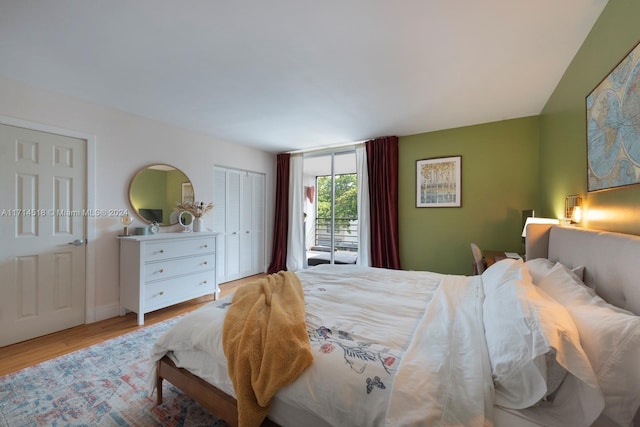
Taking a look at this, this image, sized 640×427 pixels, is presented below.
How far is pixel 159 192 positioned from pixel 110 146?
756 millimetres

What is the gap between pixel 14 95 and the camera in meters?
2.42

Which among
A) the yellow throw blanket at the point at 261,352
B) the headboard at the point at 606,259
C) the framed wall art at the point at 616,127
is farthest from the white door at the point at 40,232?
the framed wall art at the point at 616,127

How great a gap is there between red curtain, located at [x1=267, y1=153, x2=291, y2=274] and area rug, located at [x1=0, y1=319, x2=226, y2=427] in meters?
3.03

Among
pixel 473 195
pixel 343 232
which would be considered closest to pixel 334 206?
pixel 343 232

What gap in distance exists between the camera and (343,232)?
5.05m

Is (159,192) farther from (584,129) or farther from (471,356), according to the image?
(584,129)

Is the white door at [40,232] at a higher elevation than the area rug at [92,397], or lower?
higher

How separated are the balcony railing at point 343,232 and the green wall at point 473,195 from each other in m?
1.10

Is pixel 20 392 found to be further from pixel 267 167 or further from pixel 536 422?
pixel 267 167

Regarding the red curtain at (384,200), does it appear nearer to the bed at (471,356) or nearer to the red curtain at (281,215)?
the red curtain at (281,215)

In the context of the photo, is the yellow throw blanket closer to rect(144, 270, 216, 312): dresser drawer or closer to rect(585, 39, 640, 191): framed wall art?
rect(585, 39, 640, 191): framed wall art

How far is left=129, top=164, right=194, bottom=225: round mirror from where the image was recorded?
3.32 meters

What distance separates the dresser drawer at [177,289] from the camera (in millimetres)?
2967

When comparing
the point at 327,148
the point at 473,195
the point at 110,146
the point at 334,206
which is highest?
the point at 327,148
